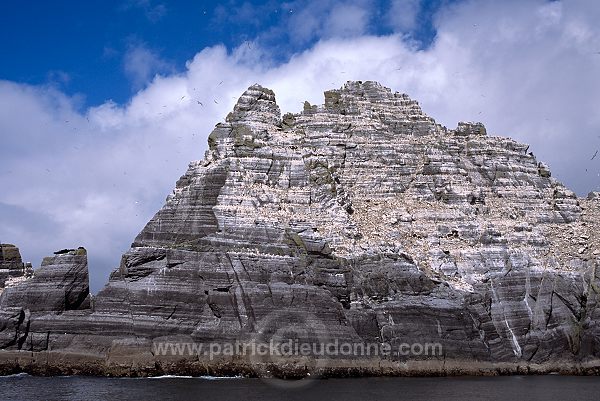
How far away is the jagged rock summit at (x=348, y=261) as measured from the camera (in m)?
85.8

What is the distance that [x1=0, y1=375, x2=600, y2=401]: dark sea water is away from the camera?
6438 cm

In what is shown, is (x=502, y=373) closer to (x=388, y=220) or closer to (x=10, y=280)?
(x=388, y=220)

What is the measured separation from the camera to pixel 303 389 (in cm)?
7306

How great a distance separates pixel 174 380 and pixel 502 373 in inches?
1458

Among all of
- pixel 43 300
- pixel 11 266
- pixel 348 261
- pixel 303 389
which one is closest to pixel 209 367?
pixel 303 389

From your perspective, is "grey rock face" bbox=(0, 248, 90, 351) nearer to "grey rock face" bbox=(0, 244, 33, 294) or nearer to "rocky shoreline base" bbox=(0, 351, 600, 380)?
"rocky shoreline base" bbox=(0, 351, 600, 380)

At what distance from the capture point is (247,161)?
10225cm

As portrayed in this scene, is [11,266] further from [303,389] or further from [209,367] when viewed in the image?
[303,389]

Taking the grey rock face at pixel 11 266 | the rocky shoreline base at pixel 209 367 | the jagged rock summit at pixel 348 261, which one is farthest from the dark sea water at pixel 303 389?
the grey rock face at pixel 11 266

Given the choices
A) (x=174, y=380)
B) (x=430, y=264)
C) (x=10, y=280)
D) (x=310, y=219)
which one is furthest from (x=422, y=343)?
(x=10, y=280)

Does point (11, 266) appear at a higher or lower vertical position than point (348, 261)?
higher

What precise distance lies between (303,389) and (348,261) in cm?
2367

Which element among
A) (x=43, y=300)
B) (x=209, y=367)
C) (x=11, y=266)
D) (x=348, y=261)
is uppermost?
(x=11, y=266)

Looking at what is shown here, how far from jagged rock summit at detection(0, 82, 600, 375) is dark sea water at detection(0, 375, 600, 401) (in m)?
6.04
